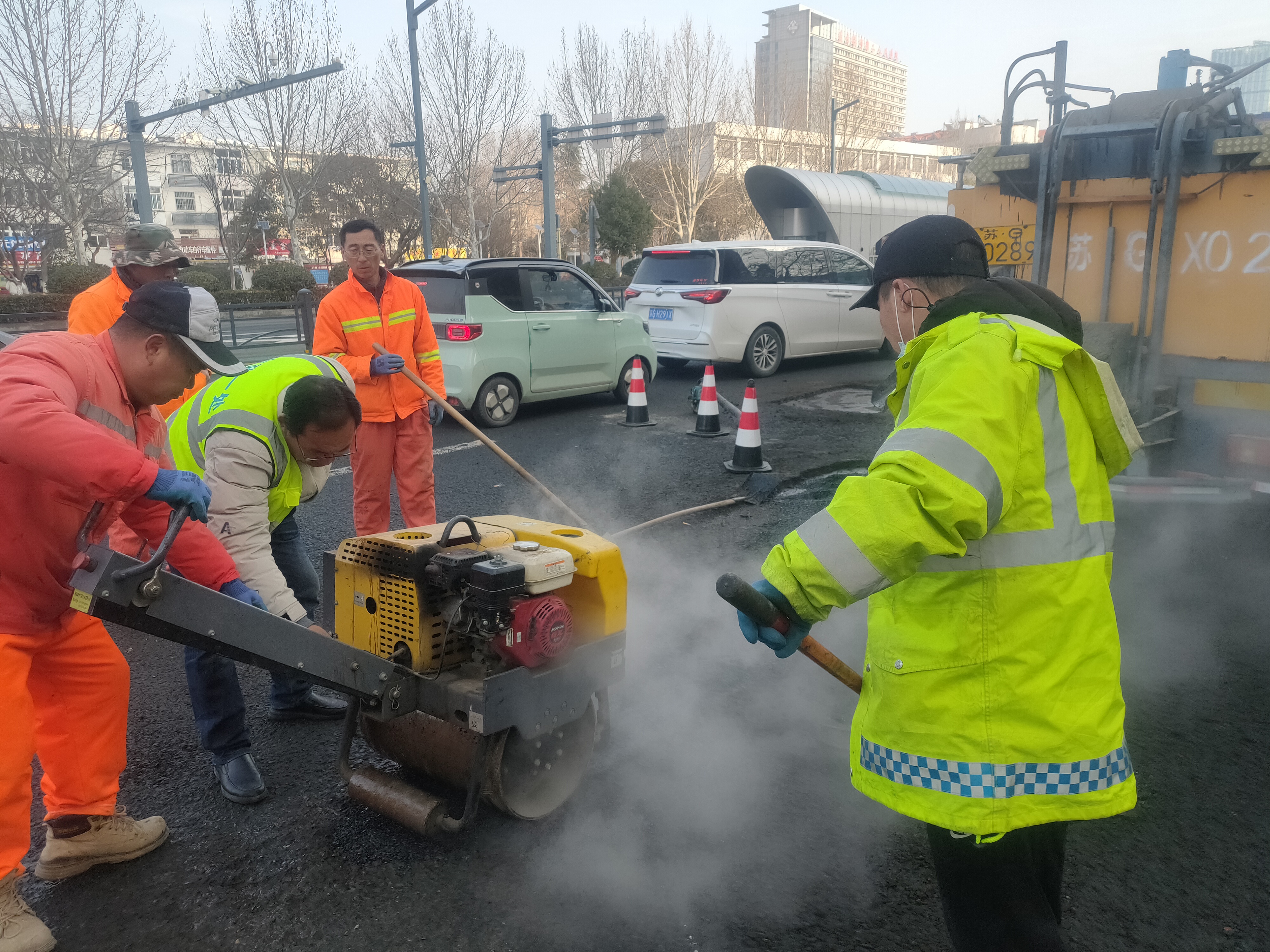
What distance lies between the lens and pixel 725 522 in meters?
5.98

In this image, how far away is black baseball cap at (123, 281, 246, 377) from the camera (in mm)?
2346

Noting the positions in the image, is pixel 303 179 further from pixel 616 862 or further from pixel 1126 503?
pixel 616 862

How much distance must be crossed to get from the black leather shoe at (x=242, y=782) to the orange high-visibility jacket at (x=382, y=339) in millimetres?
2094

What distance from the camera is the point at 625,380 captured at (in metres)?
10.4

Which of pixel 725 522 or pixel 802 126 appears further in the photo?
pixel 802 126

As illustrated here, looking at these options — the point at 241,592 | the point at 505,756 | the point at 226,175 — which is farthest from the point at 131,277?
the point at 226,175

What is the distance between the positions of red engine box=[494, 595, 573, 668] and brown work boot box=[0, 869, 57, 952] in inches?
50.3

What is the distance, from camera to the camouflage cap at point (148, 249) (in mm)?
4547

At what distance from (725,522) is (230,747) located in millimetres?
3679

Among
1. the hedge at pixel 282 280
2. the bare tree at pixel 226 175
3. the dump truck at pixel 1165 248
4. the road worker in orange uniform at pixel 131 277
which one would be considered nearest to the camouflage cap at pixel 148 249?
the road worker in orange uniform at pixel 131 277

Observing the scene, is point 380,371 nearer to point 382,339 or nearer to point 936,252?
point 382,339

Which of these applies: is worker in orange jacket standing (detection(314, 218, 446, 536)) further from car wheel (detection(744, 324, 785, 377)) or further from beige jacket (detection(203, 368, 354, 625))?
car wheel (detection(744, 324, 785, 377))

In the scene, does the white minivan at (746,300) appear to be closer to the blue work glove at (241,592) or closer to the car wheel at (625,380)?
the car wheel at (625,380)

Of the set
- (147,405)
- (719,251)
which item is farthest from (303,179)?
(147,405)
